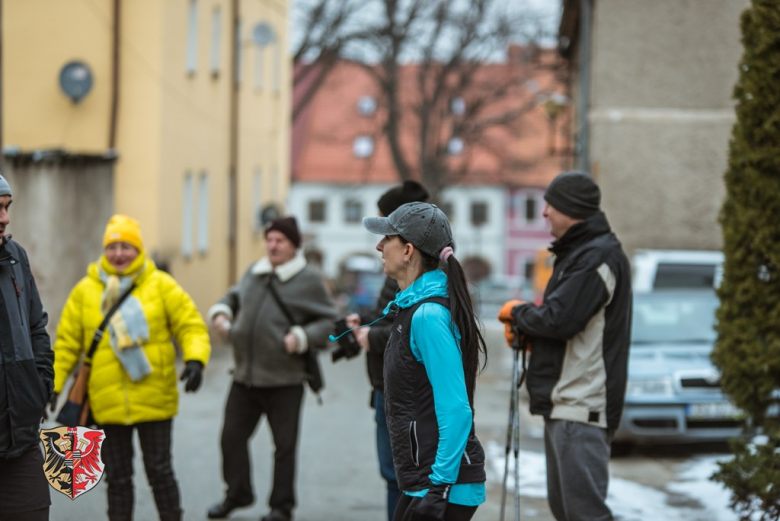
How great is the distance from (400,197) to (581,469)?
1.79 metres

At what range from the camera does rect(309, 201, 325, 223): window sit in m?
65.0

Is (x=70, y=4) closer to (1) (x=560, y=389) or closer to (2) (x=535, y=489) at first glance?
(2) (x=535, y=489)

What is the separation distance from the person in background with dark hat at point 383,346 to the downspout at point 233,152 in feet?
61.0

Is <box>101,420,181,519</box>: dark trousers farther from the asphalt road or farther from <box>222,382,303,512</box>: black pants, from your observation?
<box>222,382,303,512</box>: black pants

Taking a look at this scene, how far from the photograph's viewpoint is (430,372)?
3762 mm

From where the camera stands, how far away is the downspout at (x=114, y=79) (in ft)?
59.2

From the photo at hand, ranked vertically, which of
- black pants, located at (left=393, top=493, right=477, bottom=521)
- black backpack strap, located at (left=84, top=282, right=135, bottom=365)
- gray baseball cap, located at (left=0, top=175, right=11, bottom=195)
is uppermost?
gray baseball cap, located at (left=0, top=175, right=11, bottom=195)

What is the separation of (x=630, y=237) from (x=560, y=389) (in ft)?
40.5

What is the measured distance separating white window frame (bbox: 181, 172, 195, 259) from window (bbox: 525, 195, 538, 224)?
149ft

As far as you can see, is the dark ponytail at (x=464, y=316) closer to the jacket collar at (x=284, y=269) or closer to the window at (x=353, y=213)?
the jacket collar at (x=284, y=269)

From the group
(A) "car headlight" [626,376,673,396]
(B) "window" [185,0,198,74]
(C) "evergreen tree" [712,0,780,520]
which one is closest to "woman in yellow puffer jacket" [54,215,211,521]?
(C) "evergreen tree" [712,0,780,520]

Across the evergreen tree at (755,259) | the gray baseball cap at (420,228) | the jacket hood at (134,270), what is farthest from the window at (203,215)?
the gray baseball cap at (420,228)

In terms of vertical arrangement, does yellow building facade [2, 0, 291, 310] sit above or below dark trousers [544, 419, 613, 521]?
above

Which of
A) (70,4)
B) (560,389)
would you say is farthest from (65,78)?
(560,389)
